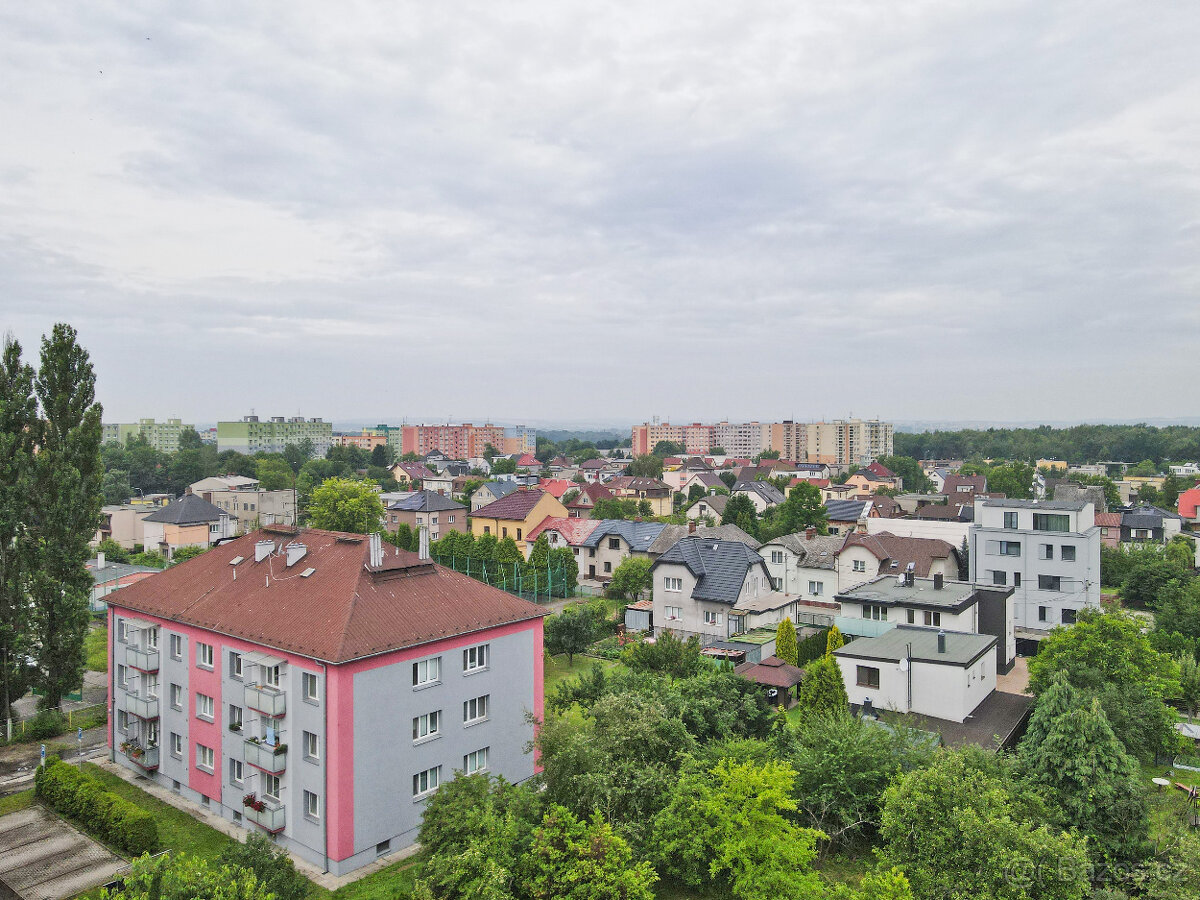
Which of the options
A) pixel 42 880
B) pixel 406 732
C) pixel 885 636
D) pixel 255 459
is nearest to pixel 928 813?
pixel 406 732

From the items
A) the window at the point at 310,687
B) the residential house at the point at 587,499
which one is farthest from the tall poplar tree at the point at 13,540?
the residential house at the point at 587,499

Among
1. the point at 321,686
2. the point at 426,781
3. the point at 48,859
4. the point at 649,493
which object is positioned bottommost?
the point at 48,859

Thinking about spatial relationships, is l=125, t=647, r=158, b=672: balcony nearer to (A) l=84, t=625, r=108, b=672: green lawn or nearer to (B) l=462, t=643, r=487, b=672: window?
(B) l=462, t=643, r=487, b=672: window

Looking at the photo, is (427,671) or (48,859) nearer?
(48,859)

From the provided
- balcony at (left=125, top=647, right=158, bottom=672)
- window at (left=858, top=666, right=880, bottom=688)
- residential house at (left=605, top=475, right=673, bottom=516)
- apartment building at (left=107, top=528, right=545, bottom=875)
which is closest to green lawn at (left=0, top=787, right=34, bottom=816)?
apartment building at (left=107, top=528, right=545, bottom=875)

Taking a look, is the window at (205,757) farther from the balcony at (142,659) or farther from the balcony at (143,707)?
the balcony at (142,659)

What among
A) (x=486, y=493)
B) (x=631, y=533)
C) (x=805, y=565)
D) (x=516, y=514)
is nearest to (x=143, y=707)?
(x=631, y=533)

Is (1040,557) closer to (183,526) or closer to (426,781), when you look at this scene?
(426,781)
